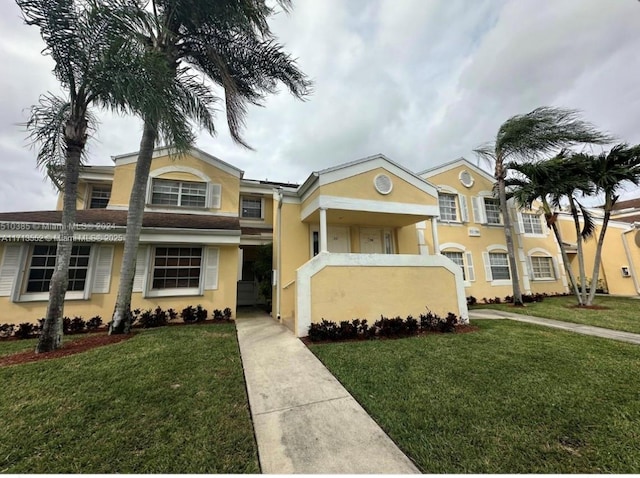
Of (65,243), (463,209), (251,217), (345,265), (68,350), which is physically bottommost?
(68,350)

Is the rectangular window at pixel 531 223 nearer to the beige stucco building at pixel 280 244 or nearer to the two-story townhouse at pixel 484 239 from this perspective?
the two-story townhouse at pixel 484 239

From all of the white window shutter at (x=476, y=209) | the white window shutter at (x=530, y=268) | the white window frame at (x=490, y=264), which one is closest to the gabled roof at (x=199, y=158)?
the white window shutter at (x=476, y=209)

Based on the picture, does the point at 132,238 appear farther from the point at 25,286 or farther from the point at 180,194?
the point at 180,194

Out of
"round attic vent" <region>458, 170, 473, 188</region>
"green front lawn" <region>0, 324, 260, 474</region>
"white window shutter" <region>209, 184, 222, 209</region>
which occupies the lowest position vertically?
"green front lawn" <region>0, 324, 260, 474</region>

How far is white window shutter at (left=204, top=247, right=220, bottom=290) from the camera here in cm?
983

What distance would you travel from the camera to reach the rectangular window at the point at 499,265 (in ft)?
47.6

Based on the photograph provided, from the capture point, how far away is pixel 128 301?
709 cm

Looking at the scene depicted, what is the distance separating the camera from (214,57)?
780cm

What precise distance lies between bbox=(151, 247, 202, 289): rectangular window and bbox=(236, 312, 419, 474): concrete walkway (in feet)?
18.5

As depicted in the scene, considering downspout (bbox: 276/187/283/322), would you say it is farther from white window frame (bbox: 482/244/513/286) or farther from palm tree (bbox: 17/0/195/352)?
white window frame (bbox: 482/244/513/286)

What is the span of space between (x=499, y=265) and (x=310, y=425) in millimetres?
15885

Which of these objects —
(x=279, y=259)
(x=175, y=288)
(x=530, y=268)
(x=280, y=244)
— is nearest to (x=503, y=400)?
(x=279, y=259)

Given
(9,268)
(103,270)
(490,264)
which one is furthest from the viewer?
(490,264)

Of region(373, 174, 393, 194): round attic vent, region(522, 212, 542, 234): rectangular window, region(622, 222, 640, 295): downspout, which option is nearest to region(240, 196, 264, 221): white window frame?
region(373, 174, 393, 194): round attic vent
